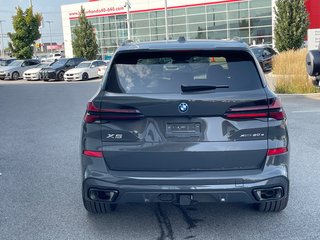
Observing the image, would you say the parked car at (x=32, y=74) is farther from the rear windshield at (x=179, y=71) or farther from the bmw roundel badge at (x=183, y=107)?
the bmw roundel badge at (x=183, y=107)

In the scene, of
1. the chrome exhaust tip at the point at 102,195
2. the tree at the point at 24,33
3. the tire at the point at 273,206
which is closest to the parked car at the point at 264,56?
the tire at the point at 273,206

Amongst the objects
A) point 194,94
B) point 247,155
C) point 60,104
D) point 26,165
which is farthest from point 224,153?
point 60,104

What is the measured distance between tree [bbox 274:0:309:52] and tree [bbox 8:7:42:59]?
2460 cm

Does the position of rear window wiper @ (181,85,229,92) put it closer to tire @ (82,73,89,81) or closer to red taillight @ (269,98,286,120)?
red taillight @ (269,98,286,120)

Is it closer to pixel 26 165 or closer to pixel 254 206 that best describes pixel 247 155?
pixel 254 206

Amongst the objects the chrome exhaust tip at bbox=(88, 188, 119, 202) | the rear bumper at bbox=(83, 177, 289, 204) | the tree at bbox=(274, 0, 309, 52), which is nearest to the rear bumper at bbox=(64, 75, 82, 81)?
the tree at bbox=(274, 0, 309, 52)

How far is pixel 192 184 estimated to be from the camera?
3.49 metres

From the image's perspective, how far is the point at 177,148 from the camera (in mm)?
3496

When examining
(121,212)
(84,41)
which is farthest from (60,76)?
(121,212)

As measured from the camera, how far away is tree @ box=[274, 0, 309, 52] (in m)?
29.2

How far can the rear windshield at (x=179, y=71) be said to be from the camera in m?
3.65

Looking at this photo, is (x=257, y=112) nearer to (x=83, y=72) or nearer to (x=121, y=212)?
(x=121, y=212)

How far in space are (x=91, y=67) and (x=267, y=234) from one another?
1022 inches

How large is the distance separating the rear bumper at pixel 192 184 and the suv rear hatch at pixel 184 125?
6 centimetres
